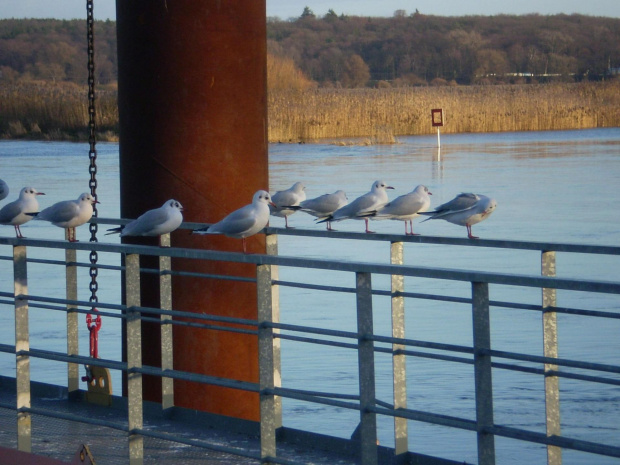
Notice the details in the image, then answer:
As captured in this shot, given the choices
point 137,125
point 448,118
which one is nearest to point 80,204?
point 137,125

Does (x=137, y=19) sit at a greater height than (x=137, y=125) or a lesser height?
greater

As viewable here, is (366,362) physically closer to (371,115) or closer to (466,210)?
(466,210)

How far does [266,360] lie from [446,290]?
7.81 meters

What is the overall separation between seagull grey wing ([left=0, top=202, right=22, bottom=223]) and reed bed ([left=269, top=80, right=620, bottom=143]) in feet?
88.5

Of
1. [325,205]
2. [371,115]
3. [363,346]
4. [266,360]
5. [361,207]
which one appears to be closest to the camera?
[363,346]

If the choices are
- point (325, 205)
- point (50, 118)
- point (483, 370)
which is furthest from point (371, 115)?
point (483, 370)

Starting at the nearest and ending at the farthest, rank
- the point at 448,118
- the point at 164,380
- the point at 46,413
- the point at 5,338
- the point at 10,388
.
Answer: the point at 46,413
the point at 164,380
the point at 10,388
the point at 5,338
the point at 448,118

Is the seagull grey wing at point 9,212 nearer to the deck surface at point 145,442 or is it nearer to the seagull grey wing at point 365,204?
the deck surface at point 145,442

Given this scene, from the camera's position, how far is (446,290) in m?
12.0

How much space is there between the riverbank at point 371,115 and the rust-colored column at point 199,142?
2822 centimetres

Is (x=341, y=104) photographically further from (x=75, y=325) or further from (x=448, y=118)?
(x=75, y=325)

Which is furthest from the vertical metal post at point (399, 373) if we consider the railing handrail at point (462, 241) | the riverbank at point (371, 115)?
the riverbank at point (371, 115)

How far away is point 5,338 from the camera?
10.3 meters

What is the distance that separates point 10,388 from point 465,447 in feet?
9.42
